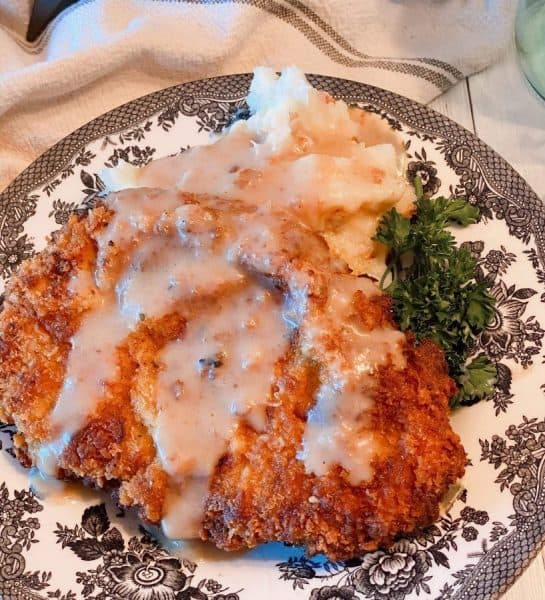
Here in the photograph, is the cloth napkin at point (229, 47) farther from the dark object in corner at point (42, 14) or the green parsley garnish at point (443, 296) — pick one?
the green parsley garnish at point (443, 296)

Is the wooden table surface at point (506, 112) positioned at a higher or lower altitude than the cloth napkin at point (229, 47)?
lower

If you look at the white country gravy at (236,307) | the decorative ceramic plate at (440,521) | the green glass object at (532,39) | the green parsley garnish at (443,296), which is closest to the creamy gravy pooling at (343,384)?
the white country gravy at (236,307)

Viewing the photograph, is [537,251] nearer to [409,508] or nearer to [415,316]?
[415,316]

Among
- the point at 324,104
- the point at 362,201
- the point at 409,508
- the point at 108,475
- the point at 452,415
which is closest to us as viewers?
the point at 409,508

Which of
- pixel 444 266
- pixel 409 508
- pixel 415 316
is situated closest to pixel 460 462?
pixel 409 508

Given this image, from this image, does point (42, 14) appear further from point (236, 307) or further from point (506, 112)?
point (506, 112)

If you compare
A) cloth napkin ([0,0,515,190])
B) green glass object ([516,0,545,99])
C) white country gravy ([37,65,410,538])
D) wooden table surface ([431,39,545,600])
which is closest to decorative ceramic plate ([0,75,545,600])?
white country gravy ([37,65,410,538])

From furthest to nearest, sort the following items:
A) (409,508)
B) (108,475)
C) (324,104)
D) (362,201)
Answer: (324,104) < (362,201) < (108,475) < (409,508)
